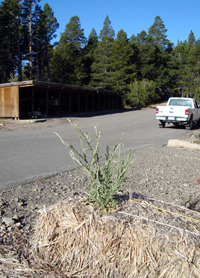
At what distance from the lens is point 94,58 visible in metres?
56.4

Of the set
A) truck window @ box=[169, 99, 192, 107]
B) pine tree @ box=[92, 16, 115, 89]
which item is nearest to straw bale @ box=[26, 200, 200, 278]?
truck window @ box=[169, 99, 192, 107]

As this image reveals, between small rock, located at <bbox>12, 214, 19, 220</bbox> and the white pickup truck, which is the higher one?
the white pickup truck

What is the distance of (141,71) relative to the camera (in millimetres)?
58094

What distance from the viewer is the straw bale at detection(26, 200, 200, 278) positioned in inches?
84.7

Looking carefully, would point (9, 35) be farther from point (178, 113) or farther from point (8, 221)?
point (8, 221)

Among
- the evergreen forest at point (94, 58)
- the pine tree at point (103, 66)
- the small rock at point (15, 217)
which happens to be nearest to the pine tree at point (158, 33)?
the evergreen forest at point (94, 58)

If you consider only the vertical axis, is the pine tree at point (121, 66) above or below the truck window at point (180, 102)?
above

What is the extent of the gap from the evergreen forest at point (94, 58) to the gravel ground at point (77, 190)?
38.7 metres

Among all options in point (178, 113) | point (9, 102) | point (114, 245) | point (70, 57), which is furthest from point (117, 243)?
point (70, 57)

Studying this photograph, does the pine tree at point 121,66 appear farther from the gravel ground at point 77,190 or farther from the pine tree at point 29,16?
the gravel ground at point 77,190

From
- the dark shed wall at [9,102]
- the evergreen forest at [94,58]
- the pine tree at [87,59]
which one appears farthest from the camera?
the pine tree at [87,59]

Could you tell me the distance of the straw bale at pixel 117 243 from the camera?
215 centimetres

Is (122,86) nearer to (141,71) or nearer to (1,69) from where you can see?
(141,71)

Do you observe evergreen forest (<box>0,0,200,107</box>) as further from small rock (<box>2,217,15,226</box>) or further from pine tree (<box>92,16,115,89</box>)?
small rock (<box>2,217,15,226</box>)
